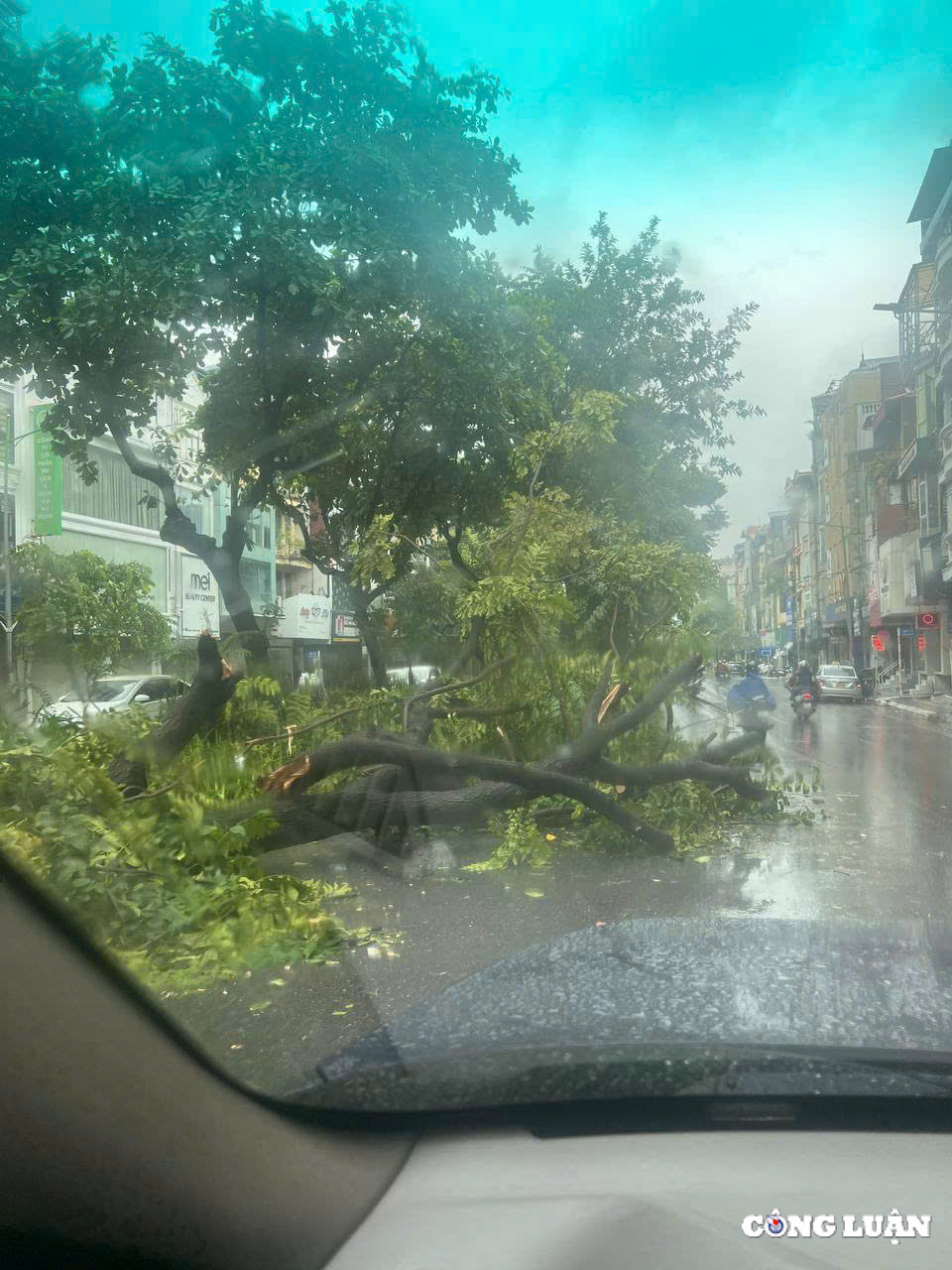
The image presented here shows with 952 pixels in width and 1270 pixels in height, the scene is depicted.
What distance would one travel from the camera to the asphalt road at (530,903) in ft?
12.5

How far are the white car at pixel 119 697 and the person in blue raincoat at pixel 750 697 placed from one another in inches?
473

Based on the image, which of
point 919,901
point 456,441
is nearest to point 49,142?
point 456,441

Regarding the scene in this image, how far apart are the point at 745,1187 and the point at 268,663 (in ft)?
29.7

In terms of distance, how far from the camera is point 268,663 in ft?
35.0

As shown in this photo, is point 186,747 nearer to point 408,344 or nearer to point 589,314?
point 408,344

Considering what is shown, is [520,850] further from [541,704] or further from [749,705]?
[749,705]

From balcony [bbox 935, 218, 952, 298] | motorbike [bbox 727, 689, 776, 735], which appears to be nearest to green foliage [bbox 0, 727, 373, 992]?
motorbike [bbox 727, 689, 776, 735]

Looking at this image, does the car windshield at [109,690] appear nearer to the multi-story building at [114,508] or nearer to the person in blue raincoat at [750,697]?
the multi-story building at [114,508]

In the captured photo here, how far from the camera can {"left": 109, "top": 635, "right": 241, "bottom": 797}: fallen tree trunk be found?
637 cm

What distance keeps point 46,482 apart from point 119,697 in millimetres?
1544

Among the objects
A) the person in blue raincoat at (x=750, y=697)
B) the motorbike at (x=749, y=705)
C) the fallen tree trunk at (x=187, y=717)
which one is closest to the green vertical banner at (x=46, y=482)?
the fallen tree trunk at (x=187, y=717)

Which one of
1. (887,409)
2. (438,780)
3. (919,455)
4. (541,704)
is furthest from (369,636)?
(887,409)

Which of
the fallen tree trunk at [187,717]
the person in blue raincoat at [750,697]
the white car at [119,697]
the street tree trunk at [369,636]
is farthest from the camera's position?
the person in blue raincoat at [750,697]

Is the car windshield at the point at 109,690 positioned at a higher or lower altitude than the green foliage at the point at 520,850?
higher
